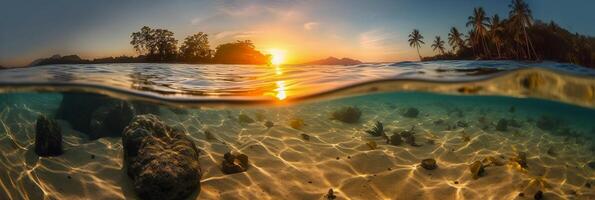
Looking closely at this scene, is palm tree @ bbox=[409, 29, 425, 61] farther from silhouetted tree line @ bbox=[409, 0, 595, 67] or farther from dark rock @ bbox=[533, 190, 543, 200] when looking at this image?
dark rock @ bbox=[533, 190, 543, 200]

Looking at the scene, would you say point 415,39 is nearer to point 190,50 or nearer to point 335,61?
point 335,61

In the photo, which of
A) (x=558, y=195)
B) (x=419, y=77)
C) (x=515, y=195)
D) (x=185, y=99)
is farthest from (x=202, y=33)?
(x=558, y=195)

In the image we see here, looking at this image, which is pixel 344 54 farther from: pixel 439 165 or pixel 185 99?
pixel 185 99

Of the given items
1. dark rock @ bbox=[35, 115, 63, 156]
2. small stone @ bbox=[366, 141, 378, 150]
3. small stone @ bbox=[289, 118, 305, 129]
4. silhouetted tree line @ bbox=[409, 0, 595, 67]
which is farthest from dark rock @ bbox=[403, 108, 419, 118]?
dark rock @ bbox=[35, 115, 63, 156]

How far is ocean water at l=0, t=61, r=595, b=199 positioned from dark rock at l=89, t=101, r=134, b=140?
0.04 m

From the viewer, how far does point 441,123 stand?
56.0 feet

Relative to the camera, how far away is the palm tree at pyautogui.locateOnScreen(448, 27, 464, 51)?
34.4 ft

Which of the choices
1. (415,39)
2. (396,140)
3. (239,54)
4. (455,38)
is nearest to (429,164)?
(396,140)

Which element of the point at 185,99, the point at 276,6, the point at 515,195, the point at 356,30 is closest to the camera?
the point at 515,195

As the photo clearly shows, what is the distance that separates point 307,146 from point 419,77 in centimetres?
488

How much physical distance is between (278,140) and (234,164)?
2842 millimetres

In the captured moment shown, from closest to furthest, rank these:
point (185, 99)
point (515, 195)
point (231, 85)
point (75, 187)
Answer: point (75, 187), point (515, 195), point (231, 85), point (185, 99)

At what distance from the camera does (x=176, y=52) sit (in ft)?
31.5

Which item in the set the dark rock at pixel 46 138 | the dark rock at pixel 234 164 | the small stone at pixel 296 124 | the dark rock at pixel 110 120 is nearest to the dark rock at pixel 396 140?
the small stone at pixel 296 124
